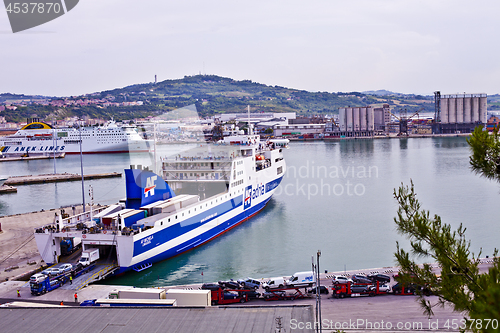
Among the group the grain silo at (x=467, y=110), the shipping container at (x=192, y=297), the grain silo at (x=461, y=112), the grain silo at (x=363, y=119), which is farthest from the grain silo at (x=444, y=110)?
the shipping container at (x=192, y=297)

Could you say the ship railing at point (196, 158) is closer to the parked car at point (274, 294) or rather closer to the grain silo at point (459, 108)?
the parked car at point (274, 294)

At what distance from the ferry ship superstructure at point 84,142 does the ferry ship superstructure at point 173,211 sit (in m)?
33.7

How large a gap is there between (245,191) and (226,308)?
28.3 feet

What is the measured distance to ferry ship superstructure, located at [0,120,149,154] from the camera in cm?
4866

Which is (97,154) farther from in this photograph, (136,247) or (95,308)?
(95,308)

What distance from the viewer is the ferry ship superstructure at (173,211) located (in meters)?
9.59

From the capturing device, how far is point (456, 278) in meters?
3.43

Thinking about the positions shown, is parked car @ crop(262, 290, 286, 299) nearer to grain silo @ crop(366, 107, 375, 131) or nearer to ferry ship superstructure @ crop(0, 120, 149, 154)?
ferry ship superstructure @ crop(0, 120, 149, 154)

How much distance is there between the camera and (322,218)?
49.0 feet

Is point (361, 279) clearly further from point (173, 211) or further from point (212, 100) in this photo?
point (212, 100)

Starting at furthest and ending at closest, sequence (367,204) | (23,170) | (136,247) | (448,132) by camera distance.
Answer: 1. (448,132)
2. (23,170)
3. (367,204)
4. (136,247)

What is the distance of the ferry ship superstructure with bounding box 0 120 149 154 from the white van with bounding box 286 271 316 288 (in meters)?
41.4

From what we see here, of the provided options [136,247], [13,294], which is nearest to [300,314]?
[136,247]

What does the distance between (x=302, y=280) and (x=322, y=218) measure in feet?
23.7
